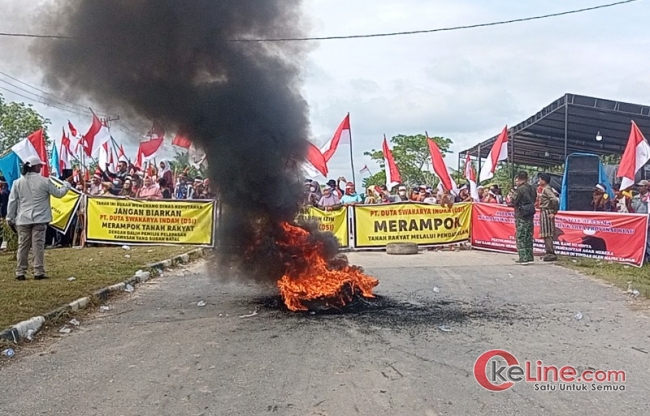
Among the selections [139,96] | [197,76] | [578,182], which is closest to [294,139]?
[197,76]

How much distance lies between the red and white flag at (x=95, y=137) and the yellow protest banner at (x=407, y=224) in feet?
24.3

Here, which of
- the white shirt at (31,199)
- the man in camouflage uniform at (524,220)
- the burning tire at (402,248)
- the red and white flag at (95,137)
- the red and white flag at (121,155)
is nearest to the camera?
the white shirt at (31,199)

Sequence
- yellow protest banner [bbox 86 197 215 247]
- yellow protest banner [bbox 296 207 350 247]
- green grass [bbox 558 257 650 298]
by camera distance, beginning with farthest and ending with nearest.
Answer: yellow protest banner [bbox 296 207 350 247]
yellow protest banner [bbox 86 197 215 247]
green grass [bbox 558 257 650 298]

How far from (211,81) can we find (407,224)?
8.31 m

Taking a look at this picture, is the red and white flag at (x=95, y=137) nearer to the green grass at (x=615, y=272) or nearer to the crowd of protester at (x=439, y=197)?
the crowd of protester at (x=439, y=197)

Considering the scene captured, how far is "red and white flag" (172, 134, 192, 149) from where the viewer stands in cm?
773

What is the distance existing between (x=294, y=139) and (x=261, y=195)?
35.2 inches

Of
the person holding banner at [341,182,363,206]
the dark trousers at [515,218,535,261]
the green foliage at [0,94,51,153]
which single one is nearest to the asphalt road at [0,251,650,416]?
the dark trousers at [515,218,535,261]

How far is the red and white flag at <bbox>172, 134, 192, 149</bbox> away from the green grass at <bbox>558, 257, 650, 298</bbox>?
6.44 metres

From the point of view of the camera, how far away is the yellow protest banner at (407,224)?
48.4 feet

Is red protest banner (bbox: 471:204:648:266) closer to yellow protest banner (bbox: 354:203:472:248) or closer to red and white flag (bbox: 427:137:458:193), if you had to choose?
yellow protest banner (bbox: 354:203:472:248)

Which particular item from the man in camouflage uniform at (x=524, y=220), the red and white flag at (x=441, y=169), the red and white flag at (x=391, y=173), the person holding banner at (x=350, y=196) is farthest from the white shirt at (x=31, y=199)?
the red and white flag at (x=391, y=173)

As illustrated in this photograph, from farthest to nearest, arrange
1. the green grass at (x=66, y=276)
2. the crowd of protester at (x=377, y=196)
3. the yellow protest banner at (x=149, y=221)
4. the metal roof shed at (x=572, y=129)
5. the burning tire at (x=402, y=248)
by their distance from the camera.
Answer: the metal roof shed at (x=572, y=129) → the crowd of protester at (x=377, y=196) → the burning tire at (x=402, y=248) → the yellow protest banner at (x=149, y=221) → the green grass at (x=66, y=276)

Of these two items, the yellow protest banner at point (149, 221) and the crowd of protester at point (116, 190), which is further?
the crowd of protester at point (116, 190)
